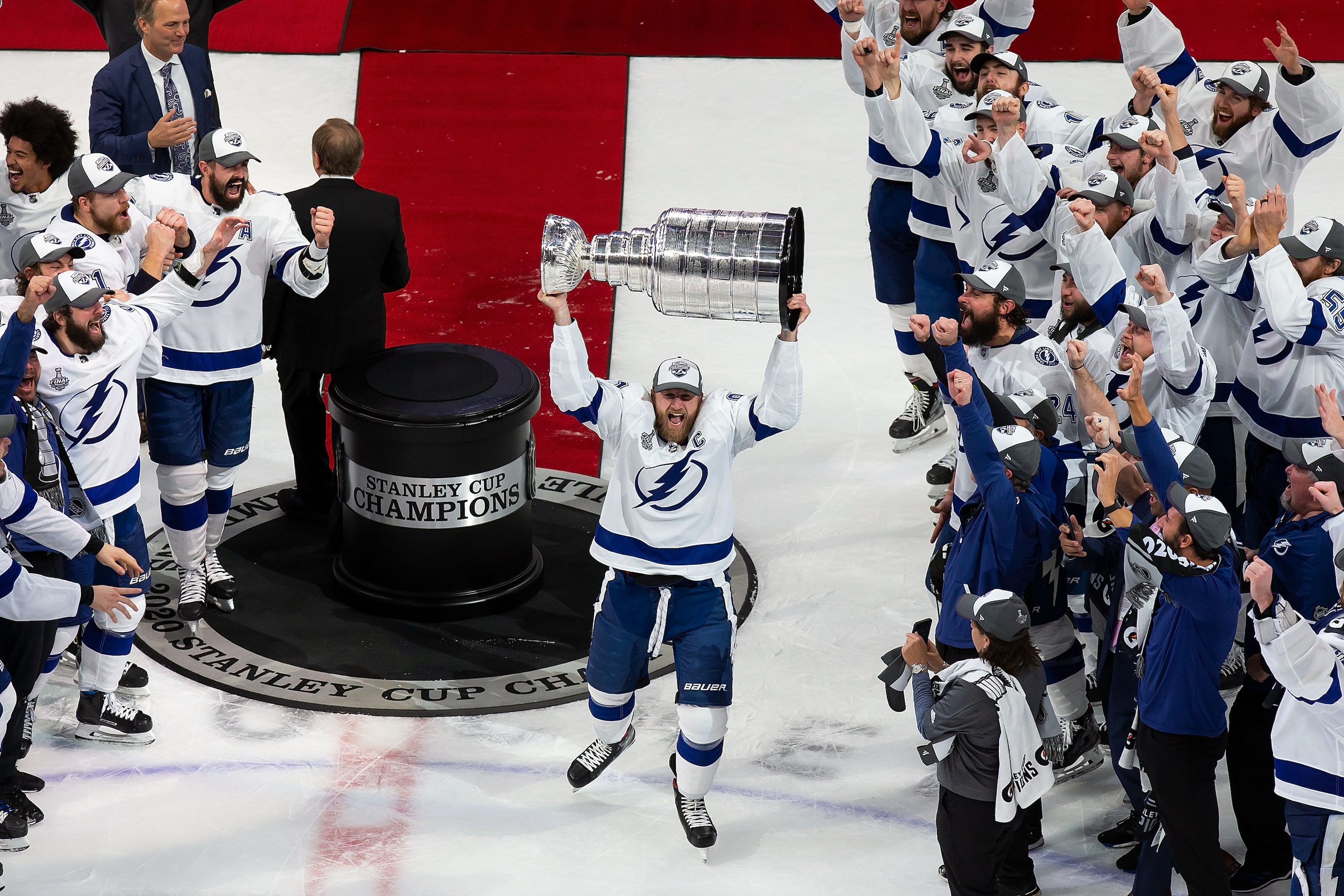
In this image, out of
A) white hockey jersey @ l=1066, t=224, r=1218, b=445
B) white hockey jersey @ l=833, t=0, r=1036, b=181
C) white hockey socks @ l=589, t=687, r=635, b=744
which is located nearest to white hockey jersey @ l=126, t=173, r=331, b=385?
white hockey socks @ l=589, t=687, r=635, b=744

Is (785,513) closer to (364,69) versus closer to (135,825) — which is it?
(135,825)

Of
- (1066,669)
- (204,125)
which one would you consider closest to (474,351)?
(204,125)

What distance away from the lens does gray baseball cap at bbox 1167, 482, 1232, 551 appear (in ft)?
15.6

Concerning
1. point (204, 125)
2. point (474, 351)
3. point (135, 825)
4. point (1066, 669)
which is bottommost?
point (135, 825)

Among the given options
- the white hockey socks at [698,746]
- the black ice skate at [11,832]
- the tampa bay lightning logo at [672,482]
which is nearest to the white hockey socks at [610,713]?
the white hockey socks at [698,746]

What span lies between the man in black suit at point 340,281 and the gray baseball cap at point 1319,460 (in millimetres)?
3946

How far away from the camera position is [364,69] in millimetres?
12172

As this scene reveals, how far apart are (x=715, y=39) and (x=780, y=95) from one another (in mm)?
985

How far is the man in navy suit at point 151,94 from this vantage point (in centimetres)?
745

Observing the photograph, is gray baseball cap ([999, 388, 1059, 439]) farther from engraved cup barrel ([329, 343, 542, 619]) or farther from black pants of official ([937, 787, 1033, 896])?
engraved cup barrel ([329, 343, 542, 619])

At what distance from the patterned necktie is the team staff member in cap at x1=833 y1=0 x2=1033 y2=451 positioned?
3.20m

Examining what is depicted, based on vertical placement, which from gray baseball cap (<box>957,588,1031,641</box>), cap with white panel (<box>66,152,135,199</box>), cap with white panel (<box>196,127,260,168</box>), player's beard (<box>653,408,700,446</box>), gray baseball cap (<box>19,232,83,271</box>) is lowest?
gray baseball cap (<box>957,588,1031,641</box>)

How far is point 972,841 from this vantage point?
16.2 ft

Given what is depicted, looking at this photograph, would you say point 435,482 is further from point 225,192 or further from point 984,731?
point 984,731
